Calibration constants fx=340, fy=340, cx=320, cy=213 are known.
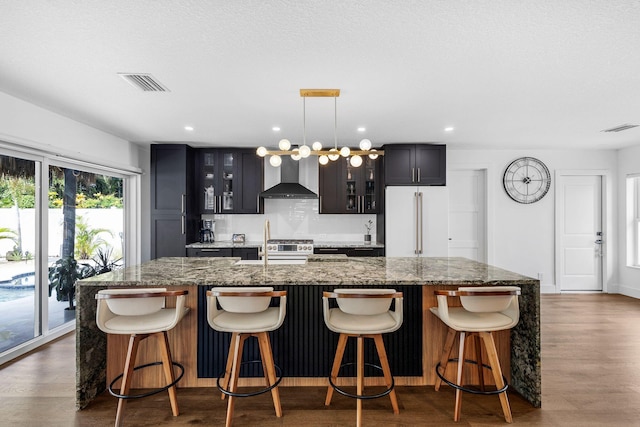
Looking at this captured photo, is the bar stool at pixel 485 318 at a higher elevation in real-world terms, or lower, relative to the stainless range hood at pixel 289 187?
lower

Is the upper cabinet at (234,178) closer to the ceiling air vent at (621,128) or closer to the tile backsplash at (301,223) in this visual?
the tile backsplash at (301,223)

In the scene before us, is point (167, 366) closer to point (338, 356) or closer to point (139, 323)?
point (139, 323)

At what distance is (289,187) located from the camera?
5191 millimetres

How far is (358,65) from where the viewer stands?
2.49 m

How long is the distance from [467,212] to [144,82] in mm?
5152

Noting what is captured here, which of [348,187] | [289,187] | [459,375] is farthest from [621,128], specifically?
[289,187]

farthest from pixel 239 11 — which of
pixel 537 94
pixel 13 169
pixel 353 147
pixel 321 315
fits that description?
pixel 353 147

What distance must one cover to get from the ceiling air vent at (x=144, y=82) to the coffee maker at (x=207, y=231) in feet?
10.1

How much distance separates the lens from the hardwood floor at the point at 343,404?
2.24m

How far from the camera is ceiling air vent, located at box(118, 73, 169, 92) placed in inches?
106

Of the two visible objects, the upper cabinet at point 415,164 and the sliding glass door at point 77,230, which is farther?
the upper cabinet at point 415,164

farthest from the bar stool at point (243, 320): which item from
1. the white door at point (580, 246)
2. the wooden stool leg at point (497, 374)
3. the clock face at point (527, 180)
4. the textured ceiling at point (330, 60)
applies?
the white door at point (580, 246)

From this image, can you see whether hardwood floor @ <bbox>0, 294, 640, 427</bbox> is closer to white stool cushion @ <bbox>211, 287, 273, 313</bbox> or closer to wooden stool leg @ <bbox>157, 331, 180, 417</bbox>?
wooden stool leg @ <bbox>157, 331, 180, 417</bbox>

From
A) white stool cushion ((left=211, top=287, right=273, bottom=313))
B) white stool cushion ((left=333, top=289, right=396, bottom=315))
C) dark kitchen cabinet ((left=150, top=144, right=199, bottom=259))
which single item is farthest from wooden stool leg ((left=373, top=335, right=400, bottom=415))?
dark kitchen cabinet ((left=150, top=144, right=199, bottom=259))
